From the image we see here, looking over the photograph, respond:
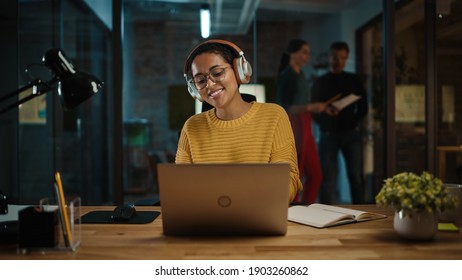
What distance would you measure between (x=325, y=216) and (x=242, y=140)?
648 mm

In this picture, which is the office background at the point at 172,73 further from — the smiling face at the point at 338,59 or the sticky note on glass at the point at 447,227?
the sticky note on glass at the point at 447,227

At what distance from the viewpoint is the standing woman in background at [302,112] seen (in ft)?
15.2

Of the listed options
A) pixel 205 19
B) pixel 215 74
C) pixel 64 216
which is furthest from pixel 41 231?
pixel 205 19

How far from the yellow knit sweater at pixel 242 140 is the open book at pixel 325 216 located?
0.40 meters

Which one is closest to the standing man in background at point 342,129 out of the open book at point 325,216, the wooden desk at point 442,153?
the wooden desk at point 442,153

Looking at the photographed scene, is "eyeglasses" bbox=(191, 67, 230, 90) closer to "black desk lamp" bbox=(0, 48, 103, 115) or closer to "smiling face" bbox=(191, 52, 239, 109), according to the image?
"smiling face" bbox=(191, 52, 239, 109)

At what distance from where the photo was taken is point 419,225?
1.29 metres

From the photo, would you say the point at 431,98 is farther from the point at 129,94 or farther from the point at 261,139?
the point at 129,94

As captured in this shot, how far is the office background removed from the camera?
4078 millimetres

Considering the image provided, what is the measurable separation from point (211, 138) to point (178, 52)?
410cm

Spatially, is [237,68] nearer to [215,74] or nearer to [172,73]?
[215,74]

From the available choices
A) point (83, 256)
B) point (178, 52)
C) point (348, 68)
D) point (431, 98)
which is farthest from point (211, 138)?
point (178, 52)

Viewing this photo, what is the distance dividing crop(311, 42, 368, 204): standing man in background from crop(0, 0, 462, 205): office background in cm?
11

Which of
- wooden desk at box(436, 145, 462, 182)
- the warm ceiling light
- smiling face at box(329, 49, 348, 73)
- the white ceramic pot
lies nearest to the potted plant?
the white ceramic pot
